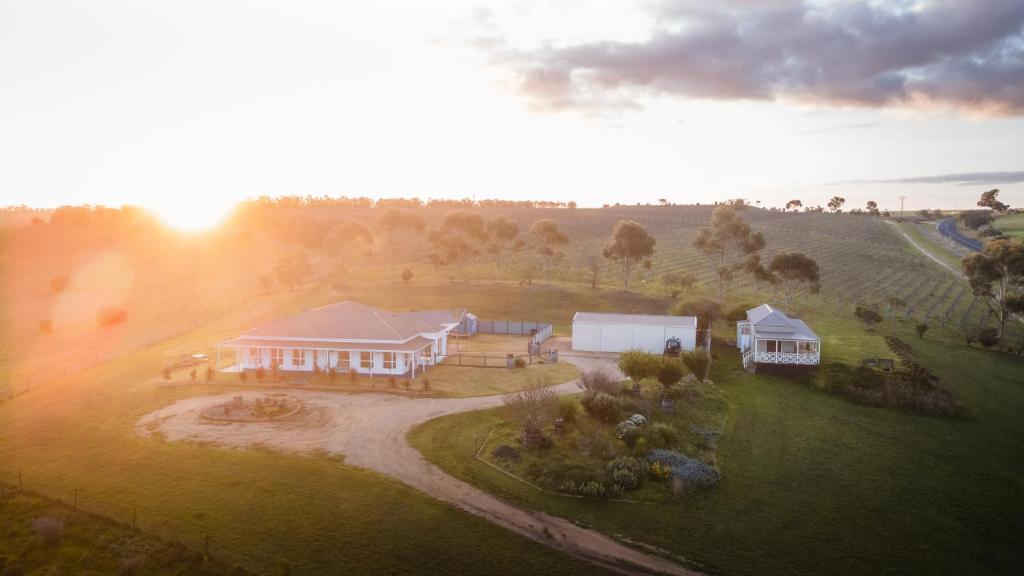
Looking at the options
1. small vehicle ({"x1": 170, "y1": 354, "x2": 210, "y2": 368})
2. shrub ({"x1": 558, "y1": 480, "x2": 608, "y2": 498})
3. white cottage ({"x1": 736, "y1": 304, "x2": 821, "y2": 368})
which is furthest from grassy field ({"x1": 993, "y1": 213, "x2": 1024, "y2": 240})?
small vehicle ({"x1": 170, "y1": 354, "x2": 210, "y2": 368})

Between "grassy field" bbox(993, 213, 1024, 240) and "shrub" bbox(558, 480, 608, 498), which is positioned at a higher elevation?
Result: "grassy field" bbox(993, 213, 1024, 240)

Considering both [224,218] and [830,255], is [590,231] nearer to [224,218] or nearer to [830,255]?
[830,255]

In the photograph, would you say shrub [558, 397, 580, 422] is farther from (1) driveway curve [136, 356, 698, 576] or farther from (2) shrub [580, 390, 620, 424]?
(1) driveway curve [136, 356, 698, 576]

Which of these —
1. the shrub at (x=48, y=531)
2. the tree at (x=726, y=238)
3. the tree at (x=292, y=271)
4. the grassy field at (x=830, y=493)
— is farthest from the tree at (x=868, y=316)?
the tree at (x=292, y=271)

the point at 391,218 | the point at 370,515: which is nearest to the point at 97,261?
the point at 391,218

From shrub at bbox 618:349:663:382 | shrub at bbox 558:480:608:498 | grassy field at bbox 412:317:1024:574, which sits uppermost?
shrub at bbox 618:349:663:382

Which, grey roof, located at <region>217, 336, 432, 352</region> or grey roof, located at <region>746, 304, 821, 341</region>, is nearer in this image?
grey roof, located at <region>217, 336, 432, 352</region>

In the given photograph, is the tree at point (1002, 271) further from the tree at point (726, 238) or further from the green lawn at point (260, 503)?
the green lawn at point (260, 503)
